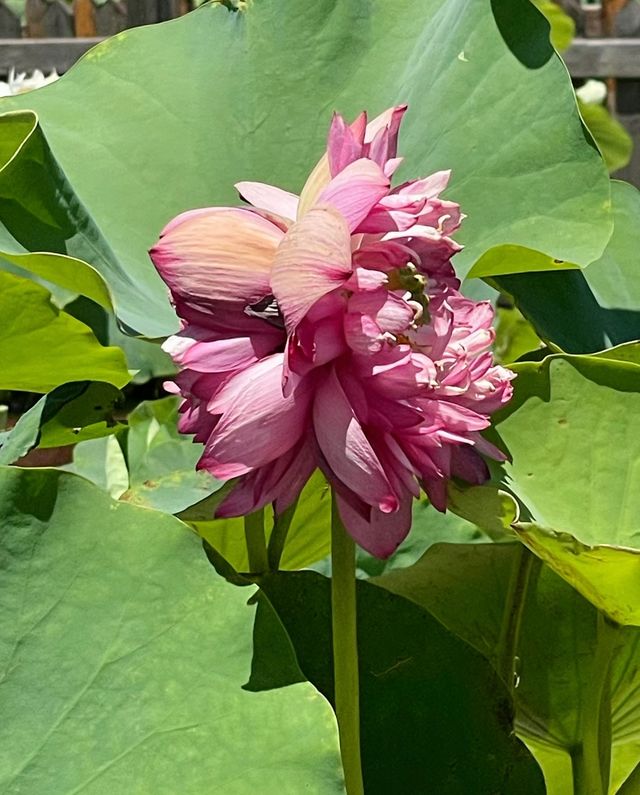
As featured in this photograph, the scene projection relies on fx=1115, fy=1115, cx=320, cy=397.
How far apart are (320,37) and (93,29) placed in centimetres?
321

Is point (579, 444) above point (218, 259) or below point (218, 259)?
below

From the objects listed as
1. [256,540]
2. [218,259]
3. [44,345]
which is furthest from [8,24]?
[218,259]

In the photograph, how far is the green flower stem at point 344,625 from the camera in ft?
1.66

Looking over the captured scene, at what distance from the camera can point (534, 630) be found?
73cm

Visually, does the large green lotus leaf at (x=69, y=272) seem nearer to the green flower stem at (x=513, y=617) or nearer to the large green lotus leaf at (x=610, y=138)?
the green flower stem at (x=513, y=617)

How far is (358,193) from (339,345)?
0.21 feet

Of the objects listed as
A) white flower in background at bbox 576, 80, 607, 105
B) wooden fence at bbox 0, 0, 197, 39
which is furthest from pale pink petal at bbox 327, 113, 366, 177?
wooden fence at bbox 0, 0, 197, 39

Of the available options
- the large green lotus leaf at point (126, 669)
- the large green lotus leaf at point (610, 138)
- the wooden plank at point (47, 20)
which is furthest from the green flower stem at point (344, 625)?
the wooden plank at point (47, 20)

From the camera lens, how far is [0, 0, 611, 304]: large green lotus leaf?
0.77 meters

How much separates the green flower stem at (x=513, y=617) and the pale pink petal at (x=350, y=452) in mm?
234

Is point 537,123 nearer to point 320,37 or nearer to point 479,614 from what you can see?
point 320,37

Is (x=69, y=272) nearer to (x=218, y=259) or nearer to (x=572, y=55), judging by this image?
(x=218, y=259)

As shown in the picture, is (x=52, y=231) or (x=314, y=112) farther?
(x=314, y=112)

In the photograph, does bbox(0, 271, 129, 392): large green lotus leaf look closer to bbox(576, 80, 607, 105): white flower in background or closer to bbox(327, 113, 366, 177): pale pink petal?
bbox(327, 113, 366, 177): pale pink petal
